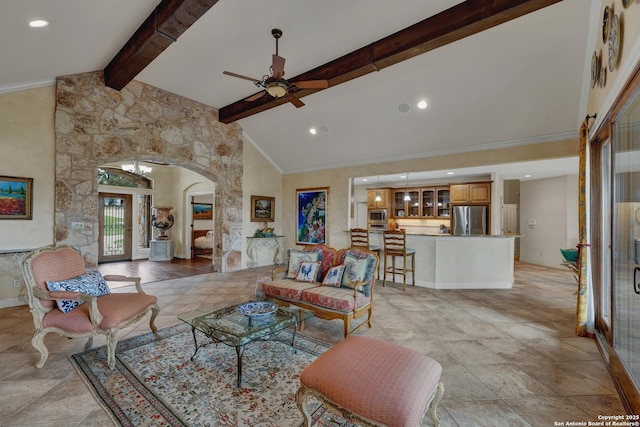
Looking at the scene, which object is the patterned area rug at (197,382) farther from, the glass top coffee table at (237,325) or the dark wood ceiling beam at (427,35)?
the dark wood ceiling beam at (427,35)

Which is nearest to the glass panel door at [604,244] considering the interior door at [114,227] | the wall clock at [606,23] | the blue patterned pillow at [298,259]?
the wall clock at [606,23]

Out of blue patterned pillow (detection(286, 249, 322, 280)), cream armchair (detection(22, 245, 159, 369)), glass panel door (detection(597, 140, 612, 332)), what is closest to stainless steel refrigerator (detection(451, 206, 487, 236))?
glass panel door (detection(597, 140, 612, 332))

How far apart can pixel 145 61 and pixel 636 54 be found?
4.79m

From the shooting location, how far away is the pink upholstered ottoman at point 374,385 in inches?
54.9

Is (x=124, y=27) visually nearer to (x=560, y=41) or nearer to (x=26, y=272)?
(x=26, y=272)

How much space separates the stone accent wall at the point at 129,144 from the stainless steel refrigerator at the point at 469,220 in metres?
5.67

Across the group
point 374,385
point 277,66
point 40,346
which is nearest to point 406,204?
point 277,66

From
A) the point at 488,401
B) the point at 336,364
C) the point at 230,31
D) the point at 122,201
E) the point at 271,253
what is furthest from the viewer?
the point at 122,201

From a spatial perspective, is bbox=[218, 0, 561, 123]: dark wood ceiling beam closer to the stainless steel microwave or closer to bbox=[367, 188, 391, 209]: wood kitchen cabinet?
bbox=[367, 188, 391, 209]: wood kitchen cabinet

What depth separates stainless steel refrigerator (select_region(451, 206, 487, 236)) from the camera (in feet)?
23.8

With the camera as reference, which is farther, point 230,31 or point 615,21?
point 230,31

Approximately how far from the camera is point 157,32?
3.08 metres

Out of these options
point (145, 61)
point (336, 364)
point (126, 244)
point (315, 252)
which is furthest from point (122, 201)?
point (336, 364)

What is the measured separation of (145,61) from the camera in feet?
12.3
